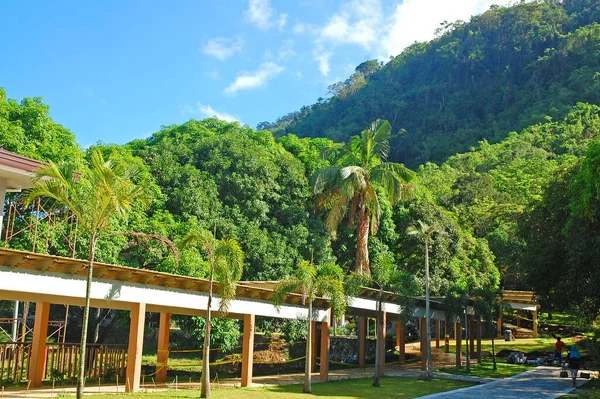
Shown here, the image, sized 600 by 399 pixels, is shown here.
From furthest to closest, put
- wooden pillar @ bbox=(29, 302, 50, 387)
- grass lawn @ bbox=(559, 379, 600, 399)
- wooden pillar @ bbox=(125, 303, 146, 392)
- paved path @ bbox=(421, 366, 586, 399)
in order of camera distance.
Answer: paved path @ bbox=(421, 366, 586, 399), wooden pillar @ bbox=(29, 302, 50, 387), grass lawn @ bbox=(559, 379, 600, 399), wooden pillar @ bbox=(125, 303, 146, 392)

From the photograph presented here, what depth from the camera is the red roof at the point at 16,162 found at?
47.4 feet

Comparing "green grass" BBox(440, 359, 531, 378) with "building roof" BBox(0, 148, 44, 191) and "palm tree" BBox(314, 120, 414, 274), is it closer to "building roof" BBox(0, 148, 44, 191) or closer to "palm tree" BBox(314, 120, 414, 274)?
"palm tree" BBox(314, 120, 414, 274)

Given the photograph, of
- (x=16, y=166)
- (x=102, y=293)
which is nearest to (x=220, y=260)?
(x=102, y=293)

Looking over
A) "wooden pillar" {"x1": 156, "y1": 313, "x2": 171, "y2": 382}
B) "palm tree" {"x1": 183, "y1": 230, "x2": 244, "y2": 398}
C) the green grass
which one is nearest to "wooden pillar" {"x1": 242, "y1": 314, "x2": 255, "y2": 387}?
"palm tree" {"x1": 183, "y1": 230, "x2": 244, "y2": 398}

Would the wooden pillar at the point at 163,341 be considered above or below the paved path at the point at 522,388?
above

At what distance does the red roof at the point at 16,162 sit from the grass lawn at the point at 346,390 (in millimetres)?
6361

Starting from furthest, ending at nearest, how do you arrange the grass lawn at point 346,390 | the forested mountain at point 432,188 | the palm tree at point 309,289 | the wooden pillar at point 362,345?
the wooden pillar at point 362,345 < the forested mountain at point 432,188 < the palm tree at point 309,289 < the grass lawn at point 346,390

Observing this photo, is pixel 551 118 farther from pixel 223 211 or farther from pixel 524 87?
pixel 223 211

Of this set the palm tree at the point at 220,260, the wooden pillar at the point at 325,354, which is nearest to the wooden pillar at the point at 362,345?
the wooden pillar at the point at 325,354

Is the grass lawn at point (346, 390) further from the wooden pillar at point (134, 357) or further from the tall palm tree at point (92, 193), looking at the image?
the tall palm tree at point (92, 193)

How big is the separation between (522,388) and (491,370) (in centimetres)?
794

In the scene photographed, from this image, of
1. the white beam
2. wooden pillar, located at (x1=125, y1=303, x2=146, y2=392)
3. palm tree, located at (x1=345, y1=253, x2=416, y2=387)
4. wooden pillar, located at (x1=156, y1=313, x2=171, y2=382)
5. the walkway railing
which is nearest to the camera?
the white beam

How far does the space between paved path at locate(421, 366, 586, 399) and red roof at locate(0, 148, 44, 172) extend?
46.6ft

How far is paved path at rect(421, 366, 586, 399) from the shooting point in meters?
20.1
